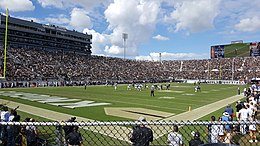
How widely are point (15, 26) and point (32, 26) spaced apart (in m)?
5.36

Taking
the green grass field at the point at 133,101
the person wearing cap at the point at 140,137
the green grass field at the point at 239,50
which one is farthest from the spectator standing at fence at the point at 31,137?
the green grass field at the point at 239,50

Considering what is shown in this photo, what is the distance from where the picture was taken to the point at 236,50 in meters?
82.2

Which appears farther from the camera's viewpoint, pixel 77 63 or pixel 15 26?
pixel 15 26

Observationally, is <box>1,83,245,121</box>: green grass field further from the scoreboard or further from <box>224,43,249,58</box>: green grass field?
<box>224,43,249,58</box>: green grass field

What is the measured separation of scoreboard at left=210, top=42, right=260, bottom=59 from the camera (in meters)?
79.9

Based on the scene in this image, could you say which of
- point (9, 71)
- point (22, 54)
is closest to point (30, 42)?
point (22, 54)

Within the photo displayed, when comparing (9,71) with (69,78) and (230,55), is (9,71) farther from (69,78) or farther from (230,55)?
(230,55)

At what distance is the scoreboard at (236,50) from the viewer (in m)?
79.9

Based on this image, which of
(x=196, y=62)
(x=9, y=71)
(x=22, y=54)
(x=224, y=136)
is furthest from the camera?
(x=196, y=62)

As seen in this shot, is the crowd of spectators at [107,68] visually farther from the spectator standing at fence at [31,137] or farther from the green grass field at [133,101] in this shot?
the spectator standing at fence at [31,137]

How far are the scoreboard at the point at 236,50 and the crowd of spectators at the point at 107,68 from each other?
8.91 ft

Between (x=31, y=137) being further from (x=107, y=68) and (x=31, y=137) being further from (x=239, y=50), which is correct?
(x=239, y=50)

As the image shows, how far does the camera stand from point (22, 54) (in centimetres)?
5659

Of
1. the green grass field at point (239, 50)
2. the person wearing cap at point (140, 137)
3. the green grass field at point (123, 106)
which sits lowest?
the green grass field at point (123, 106)
